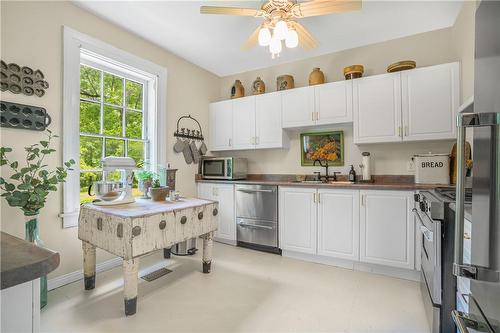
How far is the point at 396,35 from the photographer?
2.88 meters

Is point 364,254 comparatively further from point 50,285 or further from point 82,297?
point 50,285

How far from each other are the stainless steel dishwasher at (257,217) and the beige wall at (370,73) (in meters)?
0.69

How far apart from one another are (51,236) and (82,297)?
62 centimetres

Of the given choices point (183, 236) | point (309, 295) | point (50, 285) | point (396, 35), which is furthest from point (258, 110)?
point (50, 285)

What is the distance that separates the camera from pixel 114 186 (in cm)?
208

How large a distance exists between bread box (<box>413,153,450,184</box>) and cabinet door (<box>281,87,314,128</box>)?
1.28m

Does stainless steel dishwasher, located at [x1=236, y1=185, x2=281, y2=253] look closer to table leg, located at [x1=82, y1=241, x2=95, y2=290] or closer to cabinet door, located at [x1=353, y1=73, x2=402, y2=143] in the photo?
cabinet door, located at [x1=353, y1=73, x2=402, y2=143]

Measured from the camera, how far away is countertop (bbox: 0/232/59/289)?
20.3 inches

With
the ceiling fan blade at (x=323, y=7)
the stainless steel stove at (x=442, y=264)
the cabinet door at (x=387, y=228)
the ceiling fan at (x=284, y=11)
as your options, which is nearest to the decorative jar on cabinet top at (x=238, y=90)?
the ceiling fan at (x=284, y=11)

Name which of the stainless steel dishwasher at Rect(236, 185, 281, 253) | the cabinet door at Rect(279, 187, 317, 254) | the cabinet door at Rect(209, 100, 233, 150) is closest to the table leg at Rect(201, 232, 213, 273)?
the stainless steel dishwasher at Rect(236, 185, 281, 253)

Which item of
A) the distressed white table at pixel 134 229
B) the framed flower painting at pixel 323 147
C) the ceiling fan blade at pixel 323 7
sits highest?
the ceiling fan blade at pixel 323 7

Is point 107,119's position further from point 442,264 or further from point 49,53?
point 442,264

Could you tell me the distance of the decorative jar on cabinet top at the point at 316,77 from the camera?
317 centimetres

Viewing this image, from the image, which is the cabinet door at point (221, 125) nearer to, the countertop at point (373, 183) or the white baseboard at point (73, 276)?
the countertop at point (373, 183)
